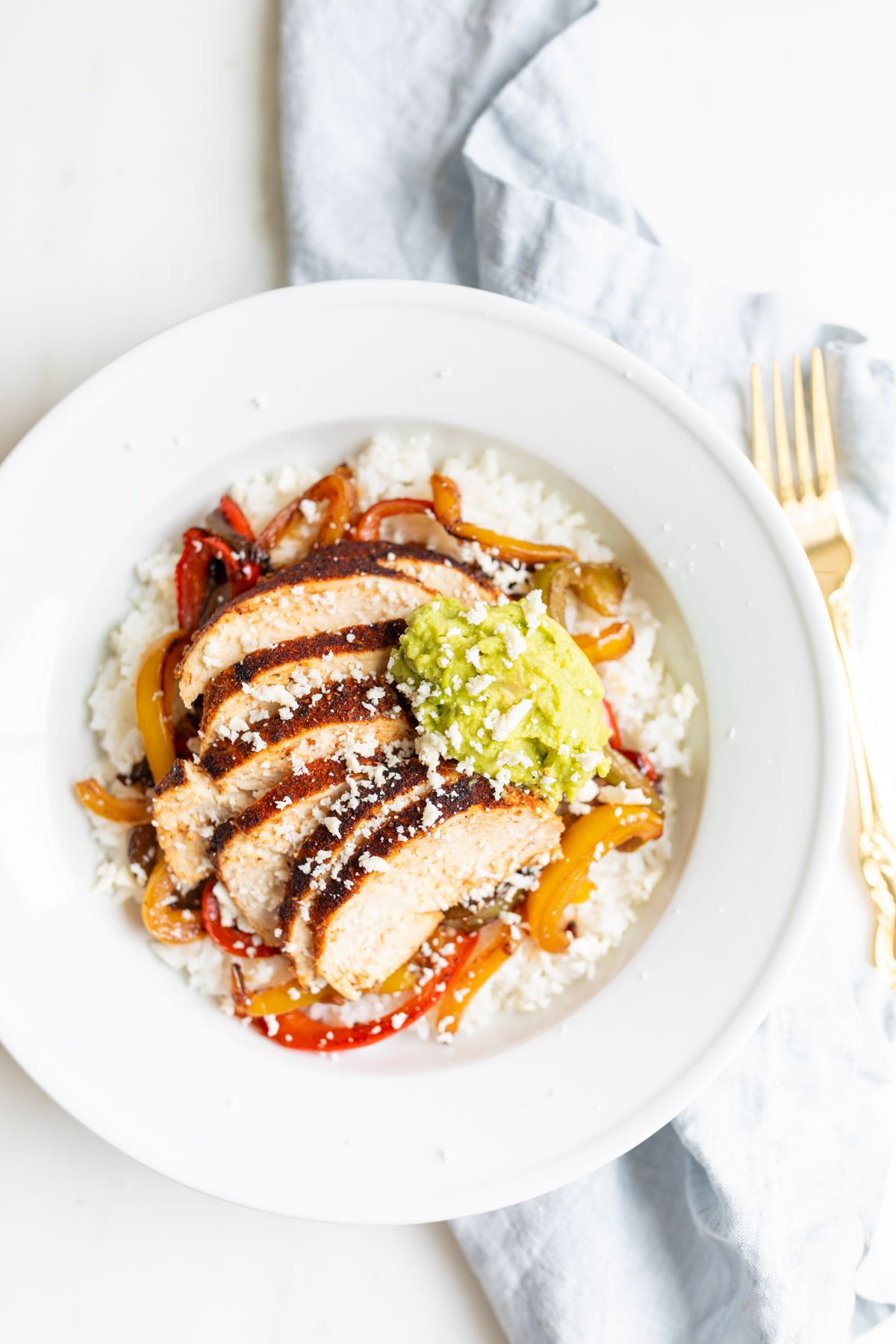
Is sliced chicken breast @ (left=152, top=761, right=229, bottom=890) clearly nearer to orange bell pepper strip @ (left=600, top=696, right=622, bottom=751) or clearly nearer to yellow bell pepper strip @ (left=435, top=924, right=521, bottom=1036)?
yellow bell pepper strip @ (left=435, top=924, right=521, bottom=1036)

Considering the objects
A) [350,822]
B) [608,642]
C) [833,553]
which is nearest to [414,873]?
[350,822]

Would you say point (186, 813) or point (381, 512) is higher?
point (381, 512)

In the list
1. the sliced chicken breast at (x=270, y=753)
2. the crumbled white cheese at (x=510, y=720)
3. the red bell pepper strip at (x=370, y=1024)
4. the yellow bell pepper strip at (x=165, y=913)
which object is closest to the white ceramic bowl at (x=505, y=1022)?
the red bell pepper strip at (x=370, y=1024)

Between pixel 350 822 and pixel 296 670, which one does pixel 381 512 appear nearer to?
pixel 296 670

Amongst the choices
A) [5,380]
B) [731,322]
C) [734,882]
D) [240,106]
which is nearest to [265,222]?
[240,106]

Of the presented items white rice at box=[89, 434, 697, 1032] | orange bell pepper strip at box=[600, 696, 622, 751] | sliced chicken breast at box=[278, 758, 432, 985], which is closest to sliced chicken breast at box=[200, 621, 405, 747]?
sliced chicken breast at box=[278, 758, 432, 985]

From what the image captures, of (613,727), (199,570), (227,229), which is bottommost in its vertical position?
(613,727)

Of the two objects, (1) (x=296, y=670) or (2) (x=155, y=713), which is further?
(2) (x=155, y=713)

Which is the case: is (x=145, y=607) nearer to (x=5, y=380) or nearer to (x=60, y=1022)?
(x=5, y=380)
